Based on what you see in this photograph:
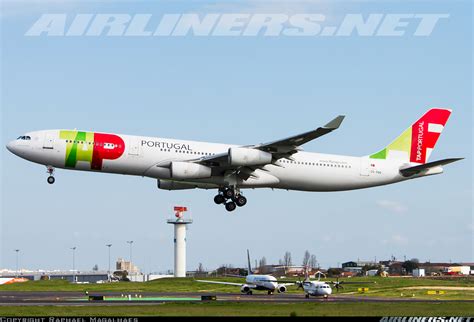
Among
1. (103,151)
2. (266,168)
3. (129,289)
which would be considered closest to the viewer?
(103,151)

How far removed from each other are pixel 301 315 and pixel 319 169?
728 inches

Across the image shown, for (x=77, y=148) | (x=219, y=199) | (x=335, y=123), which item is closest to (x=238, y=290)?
(x=219, y=199)

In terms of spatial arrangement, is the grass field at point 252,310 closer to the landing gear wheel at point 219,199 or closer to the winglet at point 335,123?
the landing gear wheel at point 219,199

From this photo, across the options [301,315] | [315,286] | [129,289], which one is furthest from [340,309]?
[129,289]

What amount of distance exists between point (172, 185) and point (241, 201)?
553cm

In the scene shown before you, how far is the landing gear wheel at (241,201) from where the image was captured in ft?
202

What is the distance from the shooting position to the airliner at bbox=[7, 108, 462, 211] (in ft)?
186

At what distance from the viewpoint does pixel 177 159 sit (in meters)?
58.8

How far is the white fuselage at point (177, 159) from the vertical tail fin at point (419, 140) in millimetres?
1451

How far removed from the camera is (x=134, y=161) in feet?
Answer: 188

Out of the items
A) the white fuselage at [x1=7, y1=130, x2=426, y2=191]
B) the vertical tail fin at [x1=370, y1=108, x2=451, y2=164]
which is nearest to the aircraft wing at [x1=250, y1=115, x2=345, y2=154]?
the white fuselage at [x1=7, y1=130, x2=426, y2=191]

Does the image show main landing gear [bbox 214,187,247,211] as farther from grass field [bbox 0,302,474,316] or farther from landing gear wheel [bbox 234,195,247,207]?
grass field [bbox 0,302,474,316]

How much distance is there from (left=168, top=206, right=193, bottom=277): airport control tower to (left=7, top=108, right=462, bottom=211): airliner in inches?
3434

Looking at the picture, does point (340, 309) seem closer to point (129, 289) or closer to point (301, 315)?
point (301, 315)
